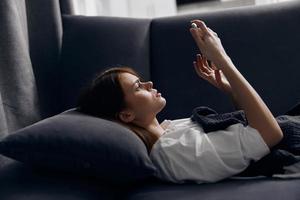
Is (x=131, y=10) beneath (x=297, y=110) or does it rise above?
above

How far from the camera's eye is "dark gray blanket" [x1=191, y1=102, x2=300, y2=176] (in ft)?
3.98

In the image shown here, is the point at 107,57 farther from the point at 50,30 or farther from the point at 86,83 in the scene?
the point at 50,30

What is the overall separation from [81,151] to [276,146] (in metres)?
0.56

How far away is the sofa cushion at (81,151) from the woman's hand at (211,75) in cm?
47

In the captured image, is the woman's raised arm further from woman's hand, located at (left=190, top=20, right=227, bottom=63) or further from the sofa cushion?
the sofa cushion

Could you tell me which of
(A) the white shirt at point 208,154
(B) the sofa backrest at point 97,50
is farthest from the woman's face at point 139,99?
(B) the sofa backrest at point 97,50

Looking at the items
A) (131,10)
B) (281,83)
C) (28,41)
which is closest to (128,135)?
(281,83)

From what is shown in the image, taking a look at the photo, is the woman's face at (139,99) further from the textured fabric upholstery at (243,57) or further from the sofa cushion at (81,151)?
the textured fabric upholstery at (243,57)

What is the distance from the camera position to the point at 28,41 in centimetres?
197

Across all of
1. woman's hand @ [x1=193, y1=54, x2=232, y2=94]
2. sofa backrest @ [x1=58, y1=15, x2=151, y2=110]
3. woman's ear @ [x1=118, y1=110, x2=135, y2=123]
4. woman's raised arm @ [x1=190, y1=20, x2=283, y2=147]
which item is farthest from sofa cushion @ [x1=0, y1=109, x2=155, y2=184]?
sofa backrest @ [x1=58, y1=15, x2=151, y2=110]

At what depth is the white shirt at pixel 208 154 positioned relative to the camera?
119 centimetres

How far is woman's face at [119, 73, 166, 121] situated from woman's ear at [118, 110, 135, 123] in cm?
1

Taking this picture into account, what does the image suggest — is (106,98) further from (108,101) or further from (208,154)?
(208,154)

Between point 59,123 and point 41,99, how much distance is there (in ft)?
2.44
